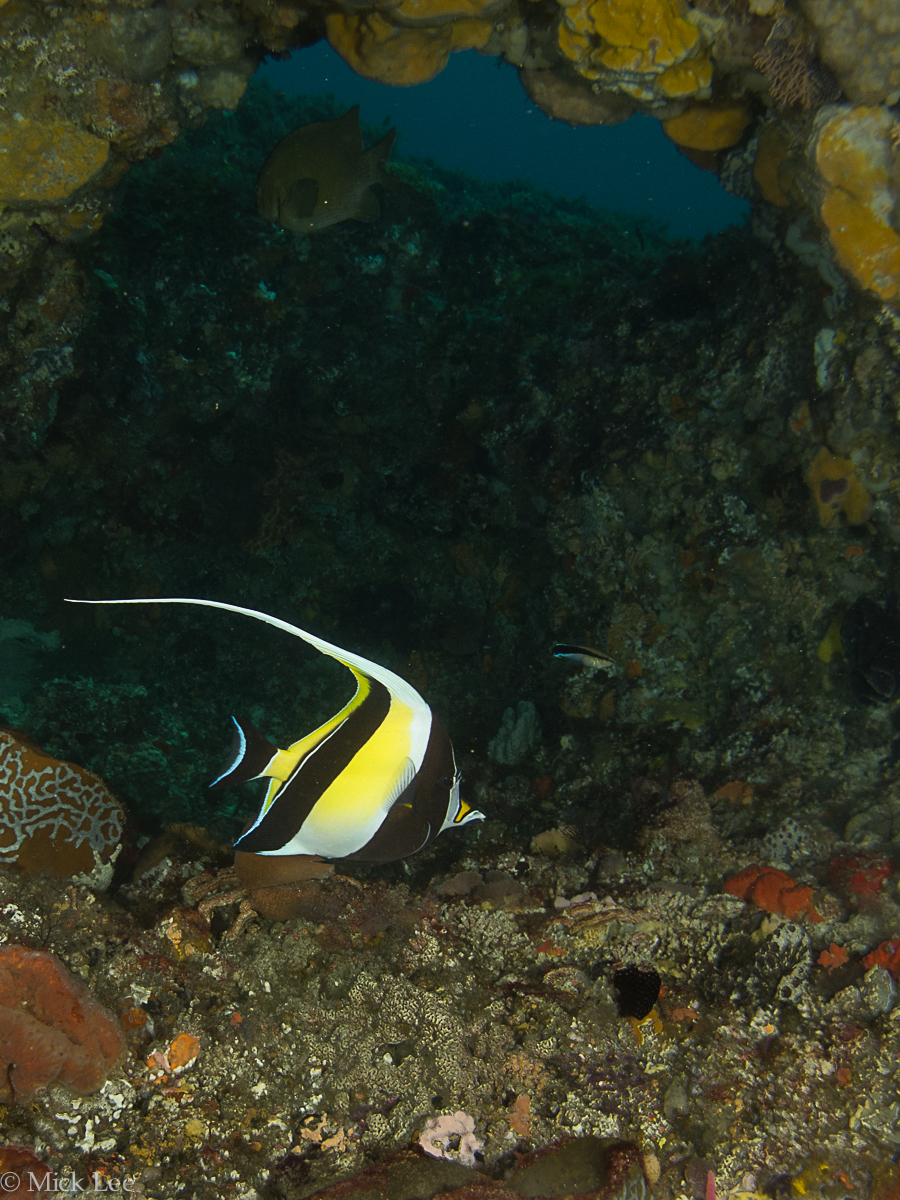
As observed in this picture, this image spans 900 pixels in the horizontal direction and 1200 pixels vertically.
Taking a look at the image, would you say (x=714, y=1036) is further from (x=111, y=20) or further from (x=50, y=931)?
(x=111, y=20)

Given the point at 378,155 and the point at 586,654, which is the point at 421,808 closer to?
the point at 586,654

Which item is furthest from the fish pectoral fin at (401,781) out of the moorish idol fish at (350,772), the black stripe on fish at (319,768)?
the black stripe on fish at (319,768)

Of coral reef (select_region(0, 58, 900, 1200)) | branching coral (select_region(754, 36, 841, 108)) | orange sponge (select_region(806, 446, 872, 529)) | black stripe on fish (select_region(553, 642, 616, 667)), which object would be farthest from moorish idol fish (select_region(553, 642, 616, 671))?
branching coral (select_region(754, 36, 841, 108))

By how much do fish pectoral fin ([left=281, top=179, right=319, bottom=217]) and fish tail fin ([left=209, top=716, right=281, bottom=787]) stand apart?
128 inches

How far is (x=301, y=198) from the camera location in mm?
3484

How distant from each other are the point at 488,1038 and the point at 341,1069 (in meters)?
0.46

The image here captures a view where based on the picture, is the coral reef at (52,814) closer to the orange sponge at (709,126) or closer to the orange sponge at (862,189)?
the orange sponge at (862,189)

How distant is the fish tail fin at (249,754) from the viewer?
1.45 m

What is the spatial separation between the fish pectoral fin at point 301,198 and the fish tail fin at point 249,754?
3.24 metres

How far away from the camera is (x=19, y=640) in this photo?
16.8ft

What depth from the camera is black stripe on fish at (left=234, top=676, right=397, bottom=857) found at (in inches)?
59.3

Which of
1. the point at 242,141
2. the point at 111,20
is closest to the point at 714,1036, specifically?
the point at 111,20

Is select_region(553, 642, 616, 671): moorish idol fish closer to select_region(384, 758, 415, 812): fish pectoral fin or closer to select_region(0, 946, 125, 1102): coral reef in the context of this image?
select_region(384, 758, 415, 812): fish pectoral fin

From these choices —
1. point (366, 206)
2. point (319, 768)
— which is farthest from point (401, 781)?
point (366, 206)
